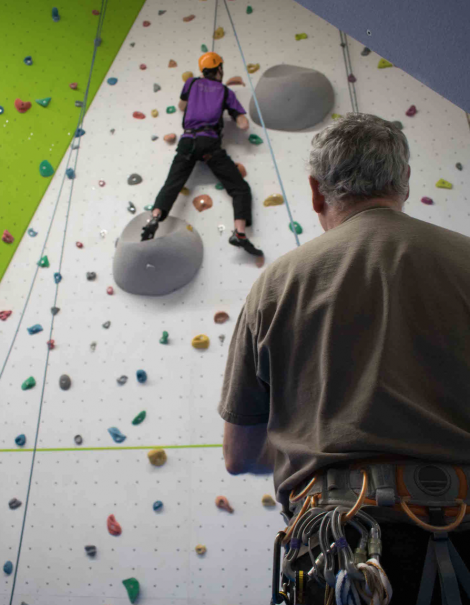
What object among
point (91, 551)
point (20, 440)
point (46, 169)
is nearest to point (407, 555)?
point (91, 551)

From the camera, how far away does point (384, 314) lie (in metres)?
0.72

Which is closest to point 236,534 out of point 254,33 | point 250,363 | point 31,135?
point 250,363

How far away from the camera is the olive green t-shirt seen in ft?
2.27

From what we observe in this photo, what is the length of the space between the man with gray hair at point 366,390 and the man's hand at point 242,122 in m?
1.96

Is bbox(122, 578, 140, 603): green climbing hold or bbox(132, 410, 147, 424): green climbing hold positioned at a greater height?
bbox(132, 410, 147, 424): green climbing hold

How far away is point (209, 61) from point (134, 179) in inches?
28.4

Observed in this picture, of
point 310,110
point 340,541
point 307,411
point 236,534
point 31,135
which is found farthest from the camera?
point 31,135

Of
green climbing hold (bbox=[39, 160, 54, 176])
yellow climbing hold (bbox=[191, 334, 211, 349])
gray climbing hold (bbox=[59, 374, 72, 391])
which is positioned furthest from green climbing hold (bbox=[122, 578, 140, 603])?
green climbing hold (bbox=[39, 160, 54, 176])

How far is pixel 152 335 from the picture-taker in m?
2.47

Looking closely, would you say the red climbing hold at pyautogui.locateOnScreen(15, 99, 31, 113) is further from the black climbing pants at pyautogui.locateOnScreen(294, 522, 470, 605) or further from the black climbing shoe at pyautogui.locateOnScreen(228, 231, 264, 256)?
the black climbing pants at pyautogui.locateOnScreen(294, 522, 470, 605)

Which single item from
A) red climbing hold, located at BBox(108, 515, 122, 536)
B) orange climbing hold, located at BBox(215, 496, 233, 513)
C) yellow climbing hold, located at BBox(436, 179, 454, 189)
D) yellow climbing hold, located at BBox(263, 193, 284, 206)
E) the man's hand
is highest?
→ the man's hand

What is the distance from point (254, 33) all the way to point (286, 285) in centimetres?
278

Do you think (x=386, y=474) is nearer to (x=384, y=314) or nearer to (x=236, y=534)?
(x=384, y=314)

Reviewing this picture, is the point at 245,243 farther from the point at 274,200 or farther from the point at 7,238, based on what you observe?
the point at 7,238
